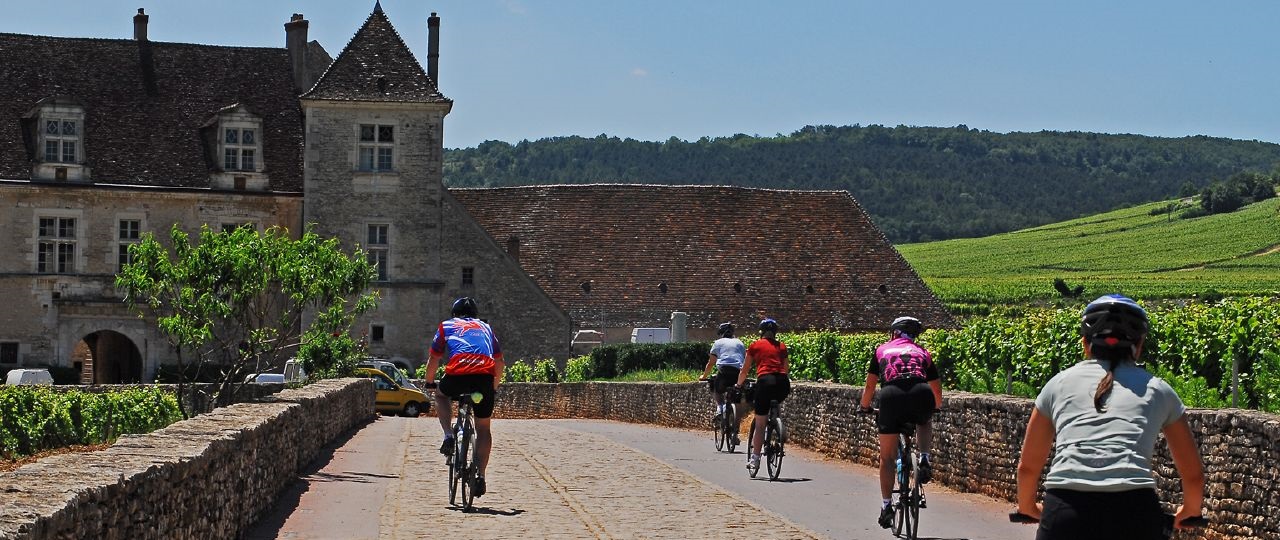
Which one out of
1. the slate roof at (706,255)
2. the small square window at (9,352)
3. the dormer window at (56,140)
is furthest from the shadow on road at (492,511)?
the slate roof at (706,255)

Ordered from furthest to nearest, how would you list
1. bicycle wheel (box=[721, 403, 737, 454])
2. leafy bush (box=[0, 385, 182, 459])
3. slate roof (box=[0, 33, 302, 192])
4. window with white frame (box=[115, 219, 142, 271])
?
1. slate roof (box=[0, 33, 302, 192])
2. window with white frame (box=[115, 219, 142, 271])
3. bicycle wheel (box=[721, 403, 737, 454])
4. leafy bush (box=[0, 385, 182, 459])

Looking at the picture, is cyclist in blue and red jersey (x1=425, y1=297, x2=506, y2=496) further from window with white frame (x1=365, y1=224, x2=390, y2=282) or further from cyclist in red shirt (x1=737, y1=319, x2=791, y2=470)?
window with white frame (x1=365, y1=224, x2=390, y2=282)

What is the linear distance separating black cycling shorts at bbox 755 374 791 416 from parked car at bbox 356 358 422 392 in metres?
26.6

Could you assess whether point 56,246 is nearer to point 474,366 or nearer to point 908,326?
point 474,366

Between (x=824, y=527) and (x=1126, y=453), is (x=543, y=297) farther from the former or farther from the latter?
(x=1126, y=453)

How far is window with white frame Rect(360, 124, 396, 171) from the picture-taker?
173ft


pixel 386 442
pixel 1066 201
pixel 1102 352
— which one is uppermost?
pixel 1066 201

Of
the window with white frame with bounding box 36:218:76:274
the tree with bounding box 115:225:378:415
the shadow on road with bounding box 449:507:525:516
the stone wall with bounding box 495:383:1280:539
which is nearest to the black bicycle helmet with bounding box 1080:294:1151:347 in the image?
the stone wall with bounding box 495:383:1280:539

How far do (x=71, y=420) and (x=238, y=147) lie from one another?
3373cm

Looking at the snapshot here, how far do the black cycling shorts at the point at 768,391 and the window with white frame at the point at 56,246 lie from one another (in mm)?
36953

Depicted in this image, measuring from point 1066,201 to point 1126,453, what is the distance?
183328mm

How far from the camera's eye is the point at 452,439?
15094 millimetres

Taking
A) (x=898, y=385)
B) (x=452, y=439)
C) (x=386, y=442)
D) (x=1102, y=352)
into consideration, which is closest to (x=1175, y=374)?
(x=898, y=385)

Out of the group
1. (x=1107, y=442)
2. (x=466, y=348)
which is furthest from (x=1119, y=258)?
(x=1107, y=442)
